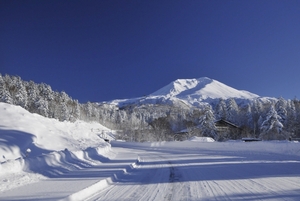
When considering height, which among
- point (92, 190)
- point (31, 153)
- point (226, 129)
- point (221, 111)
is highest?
point (221, 111)

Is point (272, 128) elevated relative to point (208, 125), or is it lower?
lower

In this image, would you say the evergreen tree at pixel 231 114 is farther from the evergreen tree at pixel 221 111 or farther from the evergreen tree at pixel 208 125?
the evergreen tree at pixel 208 125

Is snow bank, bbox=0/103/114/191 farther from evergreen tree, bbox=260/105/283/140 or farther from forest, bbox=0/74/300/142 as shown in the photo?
evergreen tree, bbox=260/105/283/140

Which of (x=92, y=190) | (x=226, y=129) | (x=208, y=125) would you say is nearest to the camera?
(x=92, y=190)

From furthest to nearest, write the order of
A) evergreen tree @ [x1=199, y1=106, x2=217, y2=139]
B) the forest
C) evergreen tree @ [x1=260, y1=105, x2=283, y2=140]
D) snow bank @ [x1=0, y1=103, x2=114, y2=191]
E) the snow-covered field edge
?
evergreen tree @ [x1=199, y1=106, x2=217, y2=139] → the forest → evergreen tree @ [x1=260, y1=105, x2=283, y2=140] → snow bank @ [x1=0, y1=103, x2=114, y2=191] → the snow-covered field edge

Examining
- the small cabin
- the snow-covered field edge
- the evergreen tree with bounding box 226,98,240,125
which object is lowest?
the snow-covered field edge

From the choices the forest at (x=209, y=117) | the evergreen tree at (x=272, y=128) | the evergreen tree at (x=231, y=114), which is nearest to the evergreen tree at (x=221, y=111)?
the forest at (x=209, y=117)

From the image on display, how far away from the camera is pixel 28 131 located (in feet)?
66.0

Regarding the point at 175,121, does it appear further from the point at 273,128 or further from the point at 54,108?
the point at 273,128

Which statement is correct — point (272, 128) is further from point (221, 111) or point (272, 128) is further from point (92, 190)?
point (92, 190)

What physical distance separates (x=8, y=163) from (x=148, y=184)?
5021mm

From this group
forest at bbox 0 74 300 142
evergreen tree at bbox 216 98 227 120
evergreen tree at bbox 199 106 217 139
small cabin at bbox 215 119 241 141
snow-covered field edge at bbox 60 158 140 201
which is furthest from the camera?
evergreen tree at bbox 216 98 227 120

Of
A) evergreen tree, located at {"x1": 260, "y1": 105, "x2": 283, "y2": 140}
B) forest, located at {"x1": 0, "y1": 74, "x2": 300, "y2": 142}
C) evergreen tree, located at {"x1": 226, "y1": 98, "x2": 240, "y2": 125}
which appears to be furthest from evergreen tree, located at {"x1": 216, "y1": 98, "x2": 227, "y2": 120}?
evergreen tree, located at {"x1": 260, "y1": 105, "x2": 283, "y2": 140}

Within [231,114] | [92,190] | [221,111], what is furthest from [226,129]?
[92,190]
